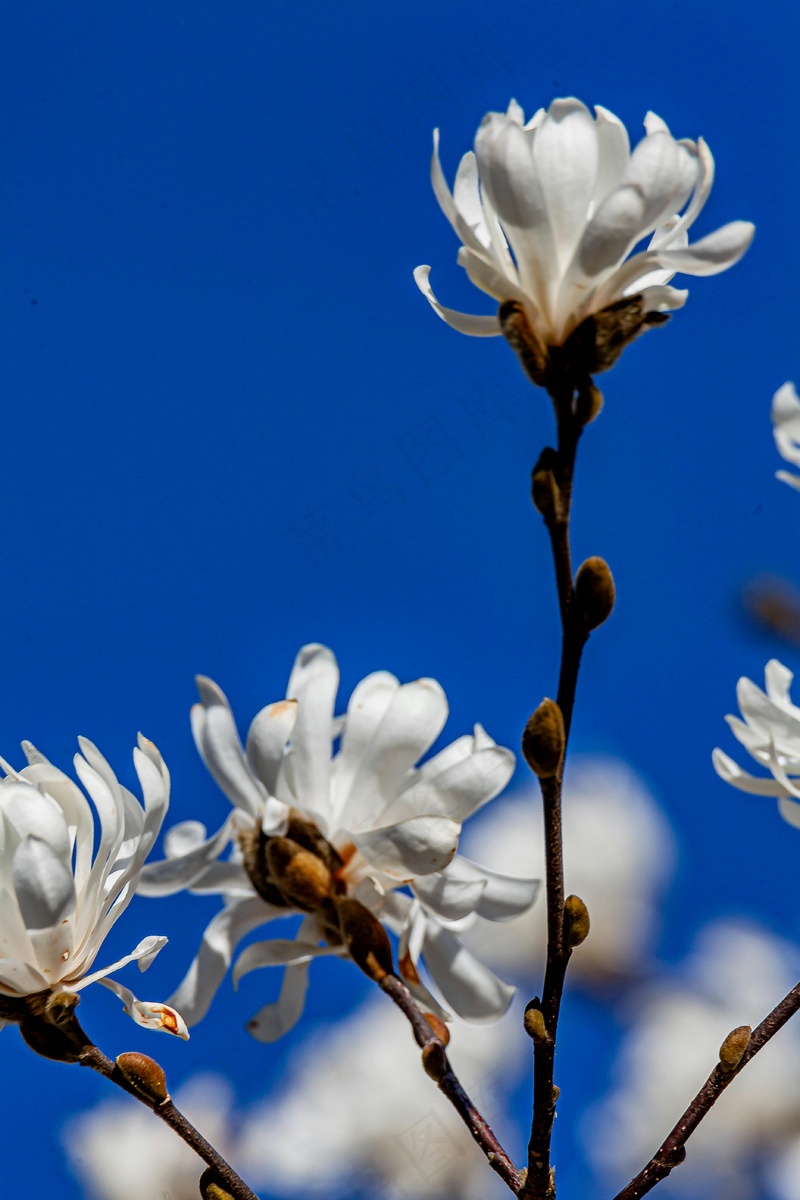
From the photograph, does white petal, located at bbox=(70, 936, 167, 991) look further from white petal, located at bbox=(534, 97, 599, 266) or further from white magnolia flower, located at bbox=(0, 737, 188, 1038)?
white petal, located at bbox=(534, 97, 599, 266)

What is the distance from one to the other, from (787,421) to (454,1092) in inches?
17.4

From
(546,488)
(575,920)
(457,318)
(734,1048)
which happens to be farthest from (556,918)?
(457,318)

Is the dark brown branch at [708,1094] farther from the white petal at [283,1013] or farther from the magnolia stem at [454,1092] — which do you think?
the white petal at [283,1013]

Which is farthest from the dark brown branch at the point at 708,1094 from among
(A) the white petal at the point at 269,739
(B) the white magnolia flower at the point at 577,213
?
(B) the white magnolia flower at the point at 577,213

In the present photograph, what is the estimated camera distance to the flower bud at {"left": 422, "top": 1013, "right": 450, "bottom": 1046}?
0.79 metres

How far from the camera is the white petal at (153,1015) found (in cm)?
78

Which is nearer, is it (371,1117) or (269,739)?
(269,739)

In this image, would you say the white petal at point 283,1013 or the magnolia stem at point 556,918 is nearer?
the magnolia stem at point 556,918

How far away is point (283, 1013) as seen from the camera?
85 cm

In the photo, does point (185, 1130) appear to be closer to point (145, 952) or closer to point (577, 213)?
point (145, 952)

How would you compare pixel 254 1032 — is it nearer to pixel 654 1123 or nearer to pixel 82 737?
pixel 82 737

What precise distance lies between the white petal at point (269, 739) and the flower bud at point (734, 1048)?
0.30 m

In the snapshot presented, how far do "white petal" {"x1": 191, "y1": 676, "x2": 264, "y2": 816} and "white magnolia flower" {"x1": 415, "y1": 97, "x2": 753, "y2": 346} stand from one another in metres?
0.29

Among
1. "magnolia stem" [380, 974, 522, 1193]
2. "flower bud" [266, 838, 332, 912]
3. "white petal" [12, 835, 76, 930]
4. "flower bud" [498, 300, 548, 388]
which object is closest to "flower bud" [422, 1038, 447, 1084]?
"magnolia stem" [380, 974, 522, 1193]
